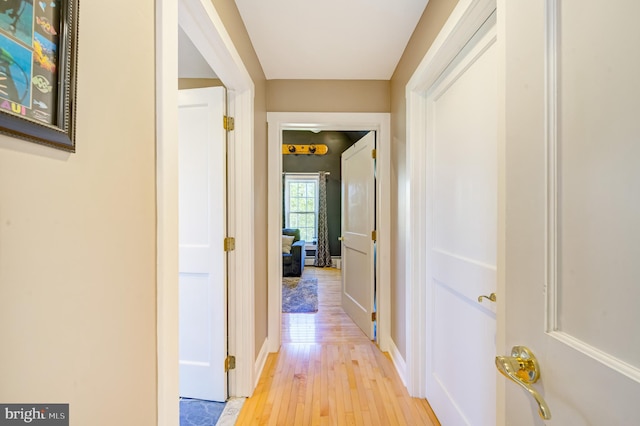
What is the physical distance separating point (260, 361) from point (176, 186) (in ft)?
5.76

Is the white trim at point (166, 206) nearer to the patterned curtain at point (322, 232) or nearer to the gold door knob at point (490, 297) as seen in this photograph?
the gold door knob at point (490, 297)

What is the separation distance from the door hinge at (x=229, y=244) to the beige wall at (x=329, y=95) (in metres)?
1.31

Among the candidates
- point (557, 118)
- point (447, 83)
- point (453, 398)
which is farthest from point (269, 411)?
point (447, 83)

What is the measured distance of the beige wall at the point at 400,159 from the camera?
65.9 inches

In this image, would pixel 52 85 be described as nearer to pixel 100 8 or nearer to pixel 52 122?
pixel 52 122

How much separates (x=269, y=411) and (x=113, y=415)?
4.29 feet

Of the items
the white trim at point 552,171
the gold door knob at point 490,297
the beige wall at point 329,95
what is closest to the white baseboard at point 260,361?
the gold door knob at point 490,297

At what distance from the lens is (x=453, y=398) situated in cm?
143

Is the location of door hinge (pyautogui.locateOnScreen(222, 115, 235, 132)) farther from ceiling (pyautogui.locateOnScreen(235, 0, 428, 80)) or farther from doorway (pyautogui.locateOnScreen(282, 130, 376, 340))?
doorway (pyautogui.locateOnScreen(282, 130, 376, 340))

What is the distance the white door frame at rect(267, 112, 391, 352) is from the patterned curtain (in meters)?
3.85

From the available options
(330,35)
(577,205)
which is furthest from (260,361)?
(330,35)

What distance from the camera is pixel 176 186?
0.88 metres

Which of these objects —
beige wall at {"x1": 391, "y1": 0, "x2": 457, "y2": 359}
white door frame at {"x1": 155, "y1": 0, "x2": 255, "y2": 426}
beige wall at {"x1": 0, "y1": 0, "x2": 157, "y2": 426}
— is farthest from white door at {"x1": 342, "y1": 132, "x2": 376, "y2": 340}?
beige wall at {"x1": 0, "y1": 0, "x2": 157, "y2": 426}

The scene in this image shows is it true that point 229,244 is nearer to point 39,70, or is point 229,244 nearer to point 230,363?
point 230,363
